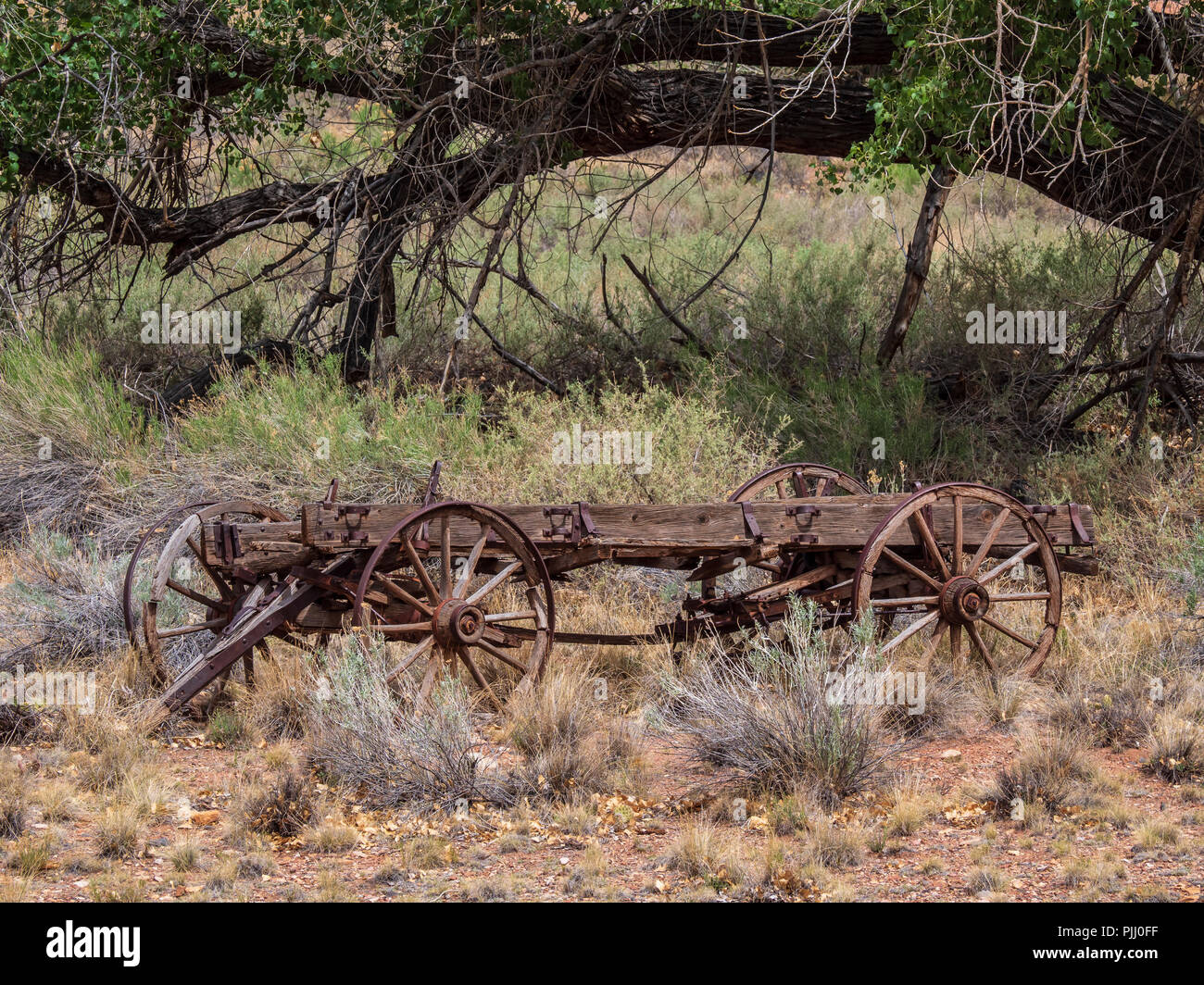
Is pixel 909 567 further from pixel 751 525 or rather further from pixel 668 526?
pixel 668 526

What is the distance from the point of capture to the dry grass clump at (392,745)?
16.2 feet

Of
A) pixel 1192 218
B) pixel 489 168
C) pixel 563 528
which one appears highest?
pixel 489 168

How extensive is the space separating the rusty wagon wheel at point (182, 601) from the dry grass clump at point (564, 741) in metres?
1.44

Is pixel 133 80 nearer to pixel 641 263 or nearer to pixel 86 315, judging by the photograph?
pixel 86 315

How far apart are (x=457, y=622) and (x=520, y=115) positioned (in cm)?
509

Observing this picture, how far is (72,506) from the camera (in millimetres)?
8977

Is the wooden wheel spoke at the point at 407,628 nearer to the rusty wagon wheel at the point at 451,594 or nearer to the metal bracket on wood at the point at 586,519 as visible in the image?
the rusty wagon wheel at the point at 451,594

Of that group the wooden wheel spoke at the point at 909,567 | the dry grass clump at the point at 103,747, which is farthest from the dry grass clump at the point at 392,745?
the wooden wheel spoke at the point at 909,567

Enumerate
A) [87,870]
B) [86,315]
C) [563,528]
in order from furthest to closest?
[86,315]
[563,528]
[87,870]

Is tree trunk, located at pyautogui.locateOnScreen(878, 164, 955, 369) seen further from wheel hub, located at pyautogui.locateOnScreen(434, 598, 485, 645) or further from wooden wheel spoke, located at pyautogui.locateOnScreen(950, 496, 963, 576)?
wheel hub, located at pyautogui.locateOnScreen(434, 598, 485, 645)

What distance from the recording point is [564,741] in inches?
207

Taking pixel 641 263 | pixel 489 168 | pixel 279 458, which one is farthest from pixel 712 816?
pixel 641 263

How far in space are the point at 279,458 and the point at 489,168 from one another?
10.3 feet

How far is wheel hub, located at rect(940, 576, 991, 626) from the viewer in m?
5.88
